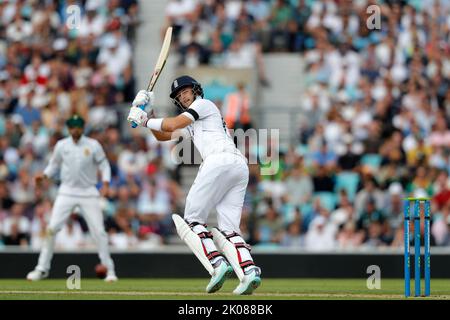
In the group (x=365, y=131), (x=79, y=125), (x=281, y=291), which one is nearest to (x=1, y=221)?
(x=79, y=125)

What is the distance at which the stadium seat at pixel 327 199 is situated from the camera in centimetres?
1994

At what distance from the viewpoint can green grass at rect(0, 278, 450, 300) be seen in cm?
1227

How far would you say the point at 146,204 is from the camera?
20.3 meters

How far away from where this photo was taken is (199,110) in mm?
11992

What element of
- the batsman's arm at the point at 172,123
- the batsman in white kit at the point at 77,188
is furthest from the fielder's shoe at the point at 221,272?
the batsman in white kit at the point at 77,188

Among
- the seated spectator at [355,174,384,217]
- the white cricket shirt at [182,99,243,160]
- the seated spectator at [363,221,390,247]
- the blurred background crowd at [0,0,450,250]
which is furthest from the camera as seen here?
the blurred background crowd at [0,0,450,250]

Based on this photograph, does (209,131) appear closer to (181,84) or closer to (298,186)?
(181,84)

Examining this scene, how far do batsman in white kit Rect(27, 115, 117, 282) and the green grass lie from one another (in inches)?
13.6

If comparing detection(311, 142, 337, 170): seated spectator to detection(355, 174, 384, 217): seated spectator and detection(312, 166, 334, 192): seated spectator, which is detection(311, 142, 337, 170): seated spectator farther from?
detection(355, 174, 384, 217): seated spectator

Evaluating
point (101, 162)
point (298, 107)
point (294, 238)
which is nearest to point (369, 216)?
point (294, 238)

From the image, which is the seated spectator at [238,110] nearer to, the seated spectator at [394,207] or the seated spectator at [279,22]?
the seated spectator at [279,22]

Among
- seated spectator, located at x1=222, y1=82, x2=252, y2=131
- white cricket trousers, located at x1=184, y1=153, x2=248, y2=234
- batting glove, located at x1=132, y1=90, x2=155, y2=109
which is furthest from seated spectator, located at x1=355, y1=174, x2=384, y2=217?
batting glove, located at x1=132, y1=90, x2=155, y2=109

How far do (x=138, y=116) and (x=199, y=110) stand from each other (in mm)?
591

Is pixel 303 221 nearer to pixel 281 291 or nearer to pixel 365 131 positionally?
pixel 365 131
